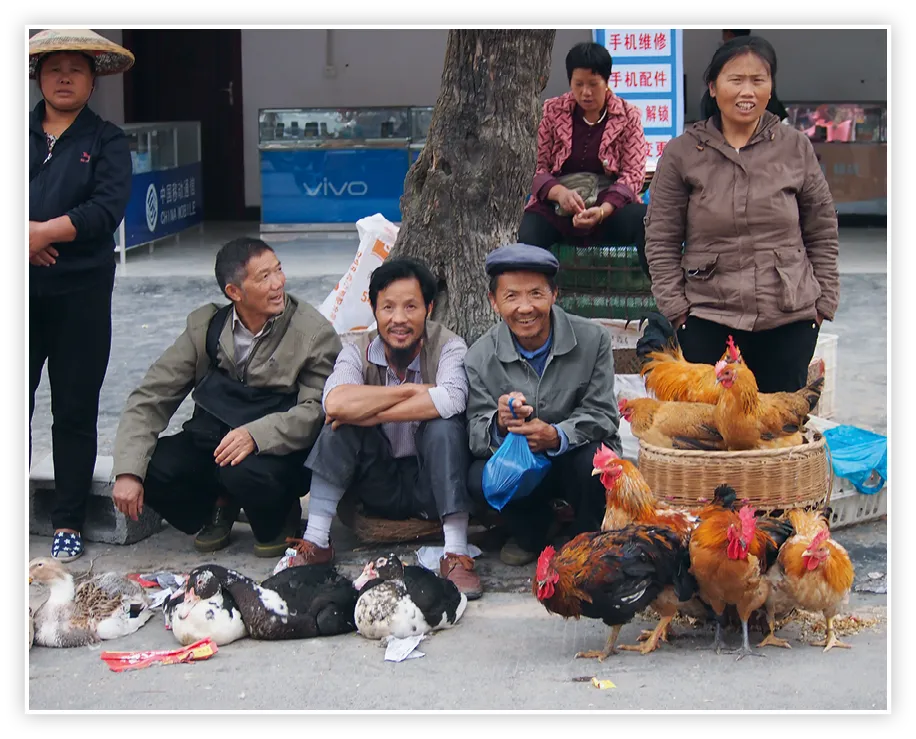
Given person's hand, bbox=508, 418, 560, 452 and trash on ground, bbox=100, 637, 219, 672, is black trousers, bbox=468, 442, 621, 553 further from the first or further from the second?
trash on ground, bbox=100, 637, 219, 672

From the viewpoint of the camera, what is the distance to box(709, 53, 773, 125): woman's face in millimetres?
4527

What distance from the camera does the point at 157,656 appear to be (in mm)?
4137

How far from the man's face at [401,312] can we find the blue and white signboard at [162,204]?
7332mm

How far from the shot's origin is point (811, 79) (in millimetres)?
13500

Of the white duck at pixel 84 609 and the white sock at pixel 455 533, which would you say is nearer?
the white duck at pixel 84 609

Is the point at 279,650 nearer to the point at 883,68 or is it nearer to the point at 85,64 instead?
the point at 85,64

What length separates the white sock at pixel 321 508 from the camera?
4875 mm

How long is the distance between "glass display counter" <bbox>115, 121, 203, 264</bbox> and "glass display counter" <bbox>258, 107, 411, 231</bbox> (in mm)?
1024

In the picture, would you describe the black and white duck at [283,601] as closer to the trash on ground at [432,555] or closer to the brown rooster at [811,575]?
the trash on ground at [432,555]

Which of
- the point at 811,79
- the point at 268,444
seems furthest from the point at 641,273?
the point at 811,79

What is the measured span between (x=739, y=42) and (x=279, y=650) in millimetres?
2800

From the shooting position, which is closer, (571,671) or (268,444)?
(571,671)

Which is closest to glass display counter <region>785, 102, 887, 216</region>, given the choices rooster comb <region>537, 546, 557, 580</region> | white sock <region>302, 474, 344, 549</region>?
white sock <region>302, 474, 344, 549</region>

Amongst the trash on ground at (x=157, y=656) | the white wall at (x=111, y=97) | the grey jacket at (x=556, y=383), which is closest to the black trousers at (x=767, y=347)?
the grey jacket at (x=556, y=383)
